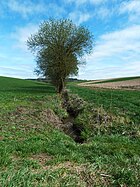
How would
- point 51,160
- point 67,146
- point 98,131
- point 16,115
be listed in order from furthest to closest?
point 16,115 < point 98,131 < point 67,146 < point 51,160

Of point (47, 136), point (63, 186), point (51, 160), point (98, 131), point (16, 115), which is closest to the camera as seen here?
point (63, 186)

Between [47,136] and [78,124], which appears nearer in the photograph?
[47,136]

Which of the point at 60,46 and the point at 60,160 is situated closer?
the point at 60,160

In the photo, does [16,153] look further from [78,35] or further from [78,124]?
[78,35]

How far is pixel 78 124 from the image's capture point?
1589 cm

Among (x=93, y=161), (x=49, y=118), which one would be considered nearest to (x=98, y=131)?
(x=49, y=118)

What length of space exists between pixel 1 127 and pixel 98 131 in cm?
483

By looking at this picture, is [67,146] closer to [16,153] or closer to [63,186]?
[16,153]

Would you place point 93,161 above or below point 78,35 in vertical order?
below

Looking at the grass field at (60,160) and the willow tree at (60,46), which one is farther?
the willow tree at (60,46)

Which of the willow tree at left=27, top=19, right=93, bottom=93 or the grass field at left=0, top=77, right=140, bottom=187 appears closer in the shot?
the grass field at left=0, top=77, right=140, bottom=187

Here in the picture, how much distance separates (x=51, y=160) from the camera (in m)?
7.91

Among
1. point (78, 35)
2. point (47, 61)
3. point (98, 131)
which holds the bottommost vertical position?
point (98, 131)

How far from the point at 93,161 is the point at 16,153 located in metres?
2.37
